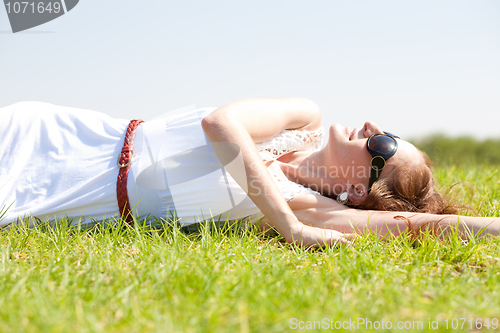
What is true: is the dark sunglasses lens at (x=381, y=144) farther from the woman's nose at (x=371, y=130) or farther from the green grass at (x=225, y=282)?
the green grass at (x=225, y=282)

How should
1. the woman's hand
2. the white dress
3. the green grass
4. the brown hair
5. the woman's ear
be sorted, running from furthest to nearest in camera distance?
the woman's ear, the brown hair, the white dress, the woman's hand, the green grass

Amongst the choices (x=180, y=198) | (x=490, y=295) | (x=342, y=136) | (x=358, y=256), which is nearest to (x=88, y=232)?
(x=180, y=198)

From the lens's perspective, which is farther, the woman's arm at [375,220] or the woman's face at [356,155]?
the woman's face at [356,155]

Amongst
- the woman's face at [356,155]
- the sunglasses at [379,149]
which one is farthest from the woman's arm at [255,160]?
the sunglasses at [379,149]

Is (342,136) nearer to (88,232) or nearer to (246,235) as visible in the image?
(246,235)

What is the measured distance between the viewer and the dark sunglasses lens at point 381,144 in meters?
2.88

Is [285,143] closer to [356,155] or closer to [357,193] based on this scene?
[356,155]

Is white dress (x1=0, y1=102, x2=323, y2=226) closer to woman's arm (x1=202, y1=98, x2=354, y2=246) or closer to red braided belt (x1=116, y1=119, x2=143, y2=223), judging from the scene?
red braided belt (x1=116, y1=119, x2=143, y2=223)

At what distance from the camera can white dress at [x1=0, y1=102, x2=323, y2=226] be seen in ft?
8.62

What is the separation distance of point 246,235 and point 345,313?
43.2 inches

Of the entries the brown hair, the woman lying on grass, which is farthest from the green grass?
the brown hair

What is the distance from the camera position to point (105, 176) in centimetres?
270

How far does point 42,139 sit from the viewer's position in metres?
2.79

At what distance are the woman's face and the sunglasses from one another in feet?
0.11
